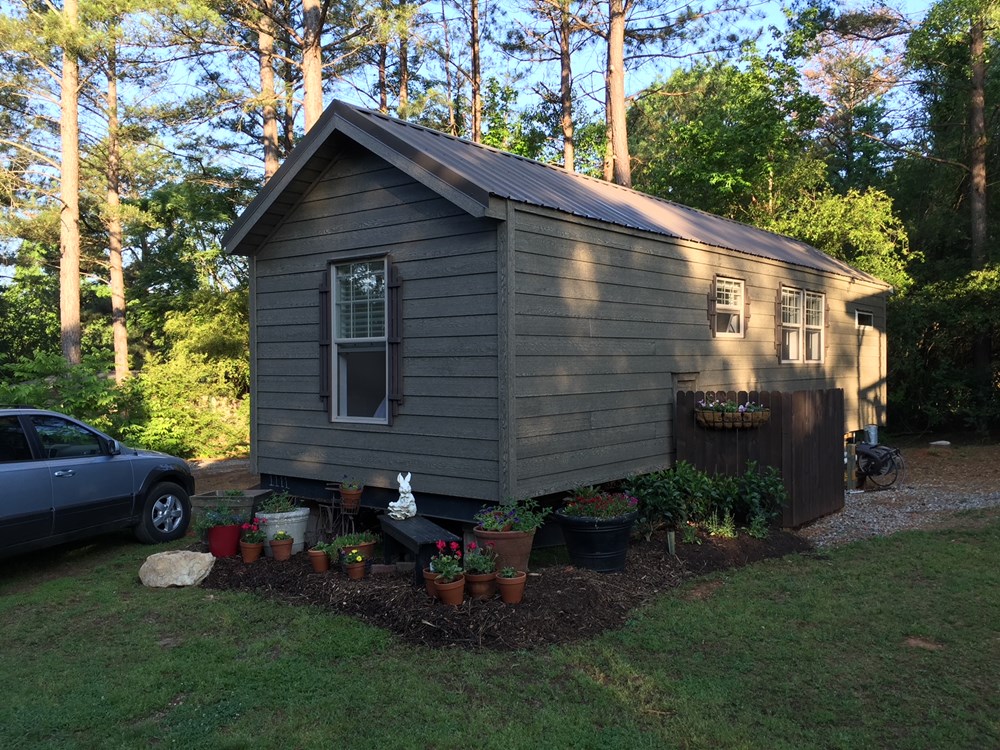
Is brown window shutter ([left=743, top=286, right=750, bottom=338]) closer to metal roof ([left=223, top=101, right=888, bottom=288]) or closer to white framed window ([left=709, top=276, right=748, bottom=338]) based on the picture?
white framed window ([left=709, top=276, right=748, bottom=338])

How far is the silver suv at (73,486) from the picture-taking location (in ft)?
21.3

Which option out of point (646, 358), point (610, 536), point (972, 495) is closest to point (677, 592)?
point (610, 536)

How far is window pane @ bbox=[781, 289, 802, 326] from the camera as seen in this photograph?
1105cm

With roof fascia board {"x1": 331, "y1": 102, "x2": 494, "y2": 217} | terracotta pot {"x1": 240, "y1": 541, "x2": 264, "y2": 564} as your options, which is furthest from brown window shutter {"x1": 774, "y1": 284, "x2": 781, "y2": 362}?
terracotta pot {"x1": 240, "y1": 541, "x2": 264, "y2": 564}

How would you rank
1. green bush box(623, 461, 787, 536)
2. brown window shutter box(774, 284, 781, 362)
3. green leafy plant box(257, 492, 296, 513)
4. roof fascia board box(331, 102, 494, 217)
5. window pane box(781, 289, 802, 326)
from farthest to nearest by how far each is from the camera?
window pane box(781, 289, 802, 326), brown window shutter box(774, 284, 781, 362), green leafy plant box(257, 492, 296, 513), green bush box(623, 461, 787, 536), roof fascia board box(331, 102, 494, 217)

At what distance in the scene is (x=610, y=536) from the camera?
20.2 ft

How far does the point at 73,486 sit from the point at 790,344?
9411 mm

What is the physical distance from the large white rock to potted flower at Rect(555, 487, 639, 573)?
3102 millimetres

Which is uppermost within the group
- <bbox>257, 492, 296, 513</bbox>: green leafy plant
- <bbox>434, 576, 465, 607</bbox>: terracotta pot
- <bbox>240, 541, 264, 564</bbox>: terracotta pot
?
<bbox>257, 492, 296, 513</bbox>: green leafy plant

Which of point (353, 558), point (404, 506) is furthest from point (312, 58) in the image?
point (353, 558)

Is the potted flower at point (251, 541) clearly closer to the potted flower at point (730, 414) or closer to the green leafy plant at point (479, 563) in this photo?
the green leafy plant at point (479, 563)

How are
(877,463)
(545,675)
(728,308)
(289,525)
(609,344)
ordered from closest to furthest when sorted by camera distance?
(545,675)
(289,525)
(609,344)
(728,308)
(877,463)

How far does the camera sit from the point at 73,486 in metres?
7.02

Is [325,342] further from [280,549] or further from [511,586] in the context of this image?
[511,586]
